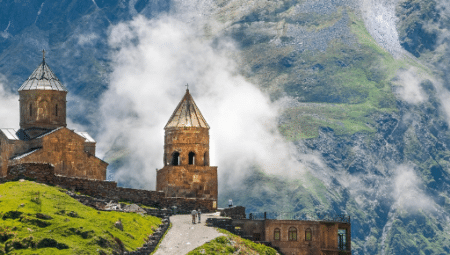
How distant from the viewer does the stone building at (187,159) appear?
87938mm

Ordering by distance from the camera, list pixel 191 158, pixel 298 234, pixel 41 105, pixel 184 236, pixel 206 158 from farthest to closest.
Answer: pixel 191 158, pixel 206 158, pixel 41 105, pixel 298 234, pixel 184 236

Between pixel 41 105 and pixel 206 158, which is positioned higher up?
pixel 41 105

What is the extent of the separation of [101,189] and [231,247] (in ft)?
45.7

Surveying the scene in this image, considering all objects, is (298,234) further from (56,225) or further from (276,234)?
(56,225)

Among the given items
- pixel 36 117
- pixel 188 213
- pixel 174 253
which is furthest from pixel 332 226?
pixel 36 117

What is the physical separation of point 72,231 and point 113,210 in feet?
41.5

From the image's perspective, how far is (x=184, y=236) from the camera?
67.7 metres

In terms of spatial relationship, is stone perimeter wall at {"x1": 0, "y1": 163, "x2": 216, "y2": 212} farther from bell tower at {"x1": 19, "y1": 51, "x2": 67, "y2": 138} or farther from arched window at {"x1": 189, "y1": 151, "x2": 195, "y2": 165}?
bell tower at {"x1": 19, "y1": 51, "x2": 67, "y2": 138}

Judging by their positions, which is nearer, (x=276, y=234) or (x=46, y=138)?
(x=276, y=234)

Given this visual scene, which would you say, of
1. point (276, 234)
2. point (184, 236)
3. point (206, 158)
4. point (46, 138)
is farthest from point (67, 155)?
point (184, 236)

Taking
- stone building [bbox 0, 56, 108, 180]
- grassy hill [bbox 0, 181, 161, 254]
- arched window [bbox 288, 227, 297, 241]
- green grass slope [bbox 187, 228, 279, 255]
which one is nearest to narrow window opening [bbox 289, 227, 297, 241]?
arched window [bbox 288, 227, 297, 241]

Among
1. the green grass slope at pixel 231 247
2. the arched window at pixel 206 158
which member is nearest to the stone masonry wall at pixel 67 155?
the arched window at pixel 206 158

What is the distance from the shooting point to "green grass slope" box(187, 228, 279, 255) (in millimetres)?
63978

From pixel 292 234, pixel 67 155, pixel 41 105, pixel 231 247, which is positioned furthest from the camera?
pixel 41 105
